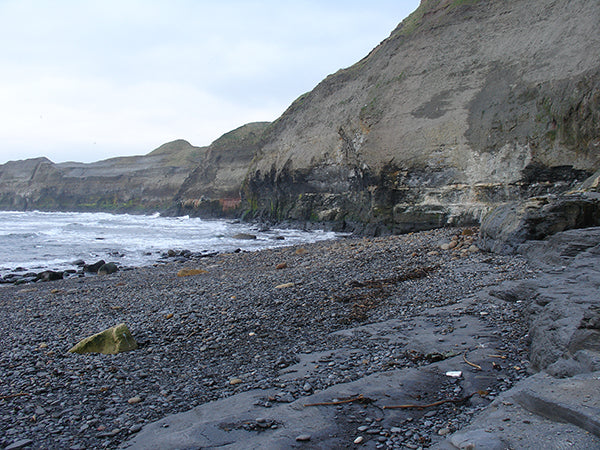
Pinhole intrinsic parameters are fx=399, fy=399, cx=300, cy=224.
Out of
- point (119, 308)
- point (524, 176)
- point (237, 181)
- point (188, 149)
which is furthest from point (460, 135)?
point (188, 149)

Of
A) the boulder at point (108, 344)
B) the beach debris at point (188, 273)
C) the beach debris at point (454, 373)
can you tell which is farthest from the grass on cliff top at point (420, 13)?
the boulder at point (108, 344)

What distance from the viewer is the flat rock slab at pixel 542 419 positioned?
7.57 ft

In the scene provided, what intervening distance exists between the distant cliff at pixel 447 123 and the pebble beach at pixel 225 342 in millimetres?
9991

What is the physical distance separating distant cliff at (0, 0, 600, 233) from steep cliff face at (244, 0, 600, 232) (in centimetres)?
6

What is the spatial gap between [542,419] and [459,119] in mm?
21928

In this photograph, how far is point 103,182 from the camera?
85062 mm

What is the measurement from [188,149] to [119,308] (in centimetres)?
8408

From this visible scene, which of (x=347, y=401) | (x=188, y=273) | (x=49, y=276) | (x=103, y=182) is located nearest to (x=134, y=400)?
(x=347, y=401)

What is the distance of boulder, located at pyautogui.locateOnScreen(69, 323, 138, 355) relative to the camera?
17.7ft

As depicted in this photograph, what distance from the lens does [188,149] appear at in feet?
288

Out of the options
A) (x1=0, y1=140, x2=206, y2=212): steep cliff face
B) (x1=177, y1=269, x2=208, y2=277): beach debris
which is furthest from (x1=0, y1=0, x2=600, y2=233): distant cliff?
(x1=0, y1=140, x2=206, y2=212): steep cliff face

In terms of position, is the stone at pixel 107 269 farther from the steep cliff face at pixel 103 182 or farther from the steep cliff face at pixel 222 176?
the steep cliff face at pixel 103 182

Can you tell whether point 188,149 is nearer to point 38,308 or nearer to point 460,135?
point 460,135

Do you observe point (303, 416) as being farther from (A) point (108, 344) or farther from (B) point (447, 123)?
(B) point (447, 123)
